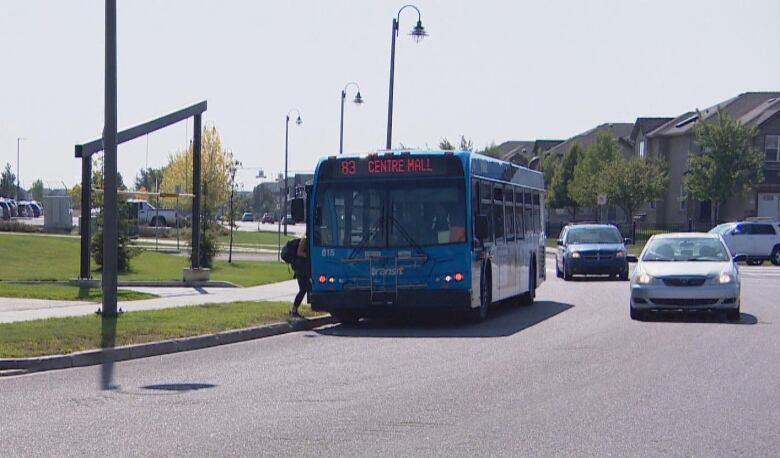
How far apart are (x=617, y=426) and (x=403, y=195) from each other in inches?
408

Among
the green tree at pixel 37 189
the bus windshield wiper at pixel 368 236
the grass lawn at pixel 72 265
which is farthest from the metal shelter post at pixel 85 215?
the green tree at pixel 37 189

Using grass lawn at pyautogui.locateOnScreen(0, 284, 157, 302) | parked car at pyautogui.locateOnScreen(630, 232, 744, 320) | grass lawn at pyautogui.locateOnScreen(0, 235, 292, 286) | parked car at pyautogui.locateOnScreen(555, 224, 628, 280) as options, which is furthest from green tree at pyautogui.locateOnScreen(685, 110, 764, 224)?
grass lawn at pyautogui.locateOnScreen(0, 284, 157, 302)

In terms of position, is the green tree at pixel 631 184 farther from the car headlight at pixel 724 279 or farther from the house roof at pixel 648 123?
the car headlight at pixel 724 279

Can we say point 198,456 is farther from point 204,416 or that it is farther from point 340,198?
point 340,198

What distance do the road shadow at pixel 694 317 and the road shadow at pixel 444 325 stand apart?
1971 millimetres

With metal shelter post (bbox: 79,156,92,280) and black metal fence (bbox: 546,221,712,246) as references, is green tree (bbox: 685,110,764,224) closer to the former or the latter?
black metal fence (bbox: 546,221,712,246)

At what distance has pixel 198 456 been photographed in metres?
8.64

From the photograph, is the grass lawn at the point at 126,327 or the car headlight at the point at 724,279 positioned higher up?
the car headlight at the point at 724,279

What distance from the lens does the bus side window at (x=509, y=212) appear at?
76.3 ft

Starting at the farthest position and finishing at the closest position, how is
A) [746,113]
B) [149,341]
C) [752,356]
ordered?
[746,113] < [149,341] < [752,356]

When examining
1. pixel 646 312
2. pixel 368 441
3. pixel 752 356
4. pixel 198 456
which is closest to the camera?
pixel 198 456

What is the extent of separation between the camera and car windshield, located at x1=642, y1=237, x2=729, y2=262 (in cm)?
2158

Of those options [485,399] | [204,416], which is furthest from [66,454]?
[485,399]

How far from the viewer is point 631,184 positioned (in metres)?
70.6
